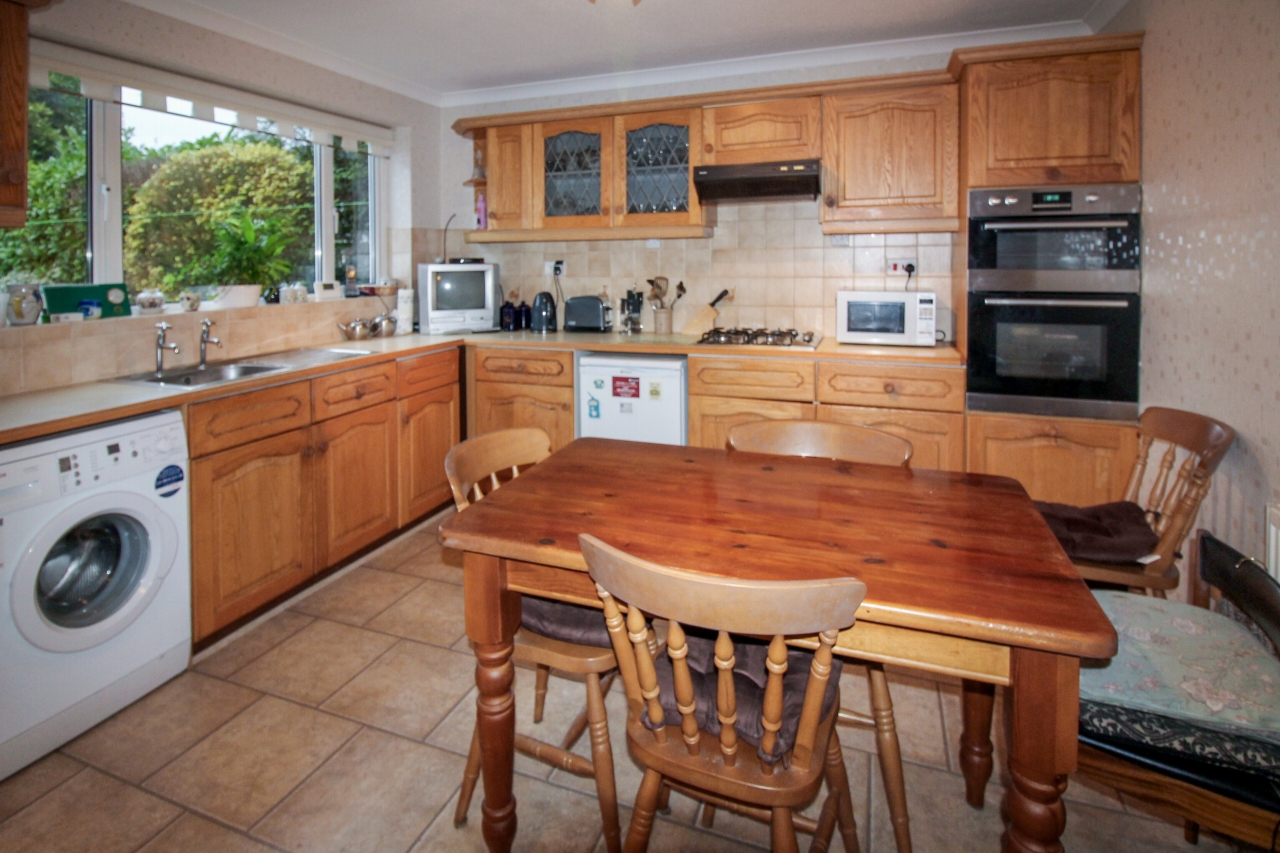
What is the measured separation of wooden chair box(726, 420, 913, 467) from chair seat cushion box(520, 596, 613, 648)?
67 centimetres

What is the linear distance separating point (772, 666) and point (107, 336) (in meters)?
2.70

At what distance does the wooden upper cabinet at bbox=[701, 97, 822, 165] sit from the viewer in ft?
11.2

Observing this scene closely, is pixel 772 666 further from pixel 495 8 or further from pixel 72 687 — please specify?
pixel 495 8

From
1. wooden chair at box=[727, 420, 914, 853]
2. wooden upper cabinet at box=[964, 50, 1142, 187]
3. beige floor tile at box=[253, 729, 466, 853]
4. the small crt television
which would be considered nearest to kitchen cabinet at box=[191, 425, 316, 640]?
beige floor tile at box=[253, 729, 466, 853]

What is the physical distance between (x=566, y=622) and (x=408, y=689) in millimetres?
930

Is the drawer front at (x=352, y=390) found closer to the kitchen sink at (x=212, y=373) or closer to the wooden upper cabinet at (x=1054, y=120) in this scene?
the kitchen sink at (x=212, y=373)

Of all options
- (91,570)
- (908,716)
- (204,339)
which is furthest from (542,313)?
(908,716)

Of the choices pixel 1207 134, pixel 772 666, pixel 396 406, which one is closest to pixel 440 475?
pixel 396 406

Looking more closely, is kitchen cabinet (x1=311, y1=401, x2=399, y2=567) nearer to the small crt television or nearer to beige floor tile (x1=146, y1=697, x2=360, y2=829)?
the small crt television

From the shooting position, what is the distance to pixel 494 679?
1470 mm

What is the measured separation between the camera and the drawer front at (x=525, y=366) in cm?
375

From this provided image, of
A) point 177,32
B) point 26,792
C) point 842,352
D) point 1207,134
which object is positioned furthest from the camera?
point 842,352

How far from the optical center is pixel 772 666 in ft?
3.65

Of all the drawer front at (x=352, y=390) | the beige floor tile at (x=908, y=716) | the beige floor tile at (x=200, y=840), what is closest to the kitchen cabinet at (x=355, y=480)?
the drawer front at (x=352, y=390)
